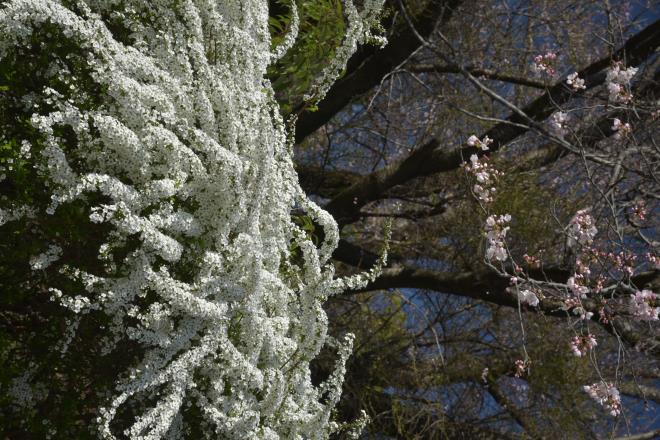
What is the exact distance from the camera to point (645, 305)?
3.71 meters

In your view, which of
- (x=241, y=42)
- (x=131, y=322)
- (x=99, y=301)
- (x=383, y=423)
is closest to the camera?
(x=99, y=301)

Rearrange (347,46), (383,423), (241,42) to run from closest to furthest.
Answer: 1. (241,42)
2. (347,46)
3. (383,423)

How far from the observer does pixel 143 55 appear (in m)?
1.82

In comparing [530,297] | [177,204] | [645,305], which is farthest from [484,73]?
[177,204]

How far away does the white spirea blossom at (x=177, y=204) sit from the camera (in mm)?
1677

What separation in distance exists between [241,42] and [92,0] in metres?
0.35

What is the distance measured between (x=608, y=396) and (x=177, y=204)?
291 cm

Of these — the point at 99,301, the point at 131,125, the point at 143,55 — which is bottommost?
the point at 99,301

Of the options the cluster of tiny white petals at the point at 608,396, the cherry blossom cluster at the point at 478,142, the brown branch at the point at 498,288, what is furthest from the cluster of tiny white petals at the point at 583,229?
the cluster of tiny white petals at the point at 608,396

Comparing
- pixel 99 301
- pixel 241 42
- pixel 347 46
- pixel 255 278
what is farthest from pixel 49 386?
pixel 347 46

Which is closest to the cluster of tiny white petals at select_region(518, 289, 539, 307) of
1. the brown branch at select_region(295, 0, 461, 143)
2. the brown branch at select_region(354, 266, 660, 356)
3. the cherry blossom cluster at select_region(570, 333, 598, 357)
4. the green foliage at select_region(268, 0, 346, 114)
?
the brown branch at select_region(354, 266, 660, 356)

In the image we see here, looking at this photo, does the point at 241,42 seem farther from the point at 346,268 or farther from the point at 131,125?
the point at 346,268

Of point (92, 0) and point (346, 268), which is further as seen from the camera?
point (346, 268)

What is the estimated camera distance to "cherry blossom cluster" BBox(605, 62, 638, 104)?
12.4ft
